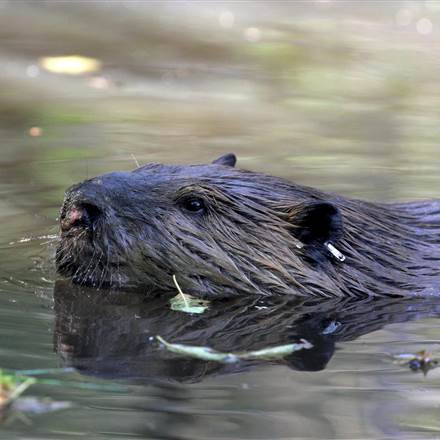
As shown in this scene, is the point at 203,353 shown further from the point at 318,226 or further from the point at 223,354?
the point at 318,226

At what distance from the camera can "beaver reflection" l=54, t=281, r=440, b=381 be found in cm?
503

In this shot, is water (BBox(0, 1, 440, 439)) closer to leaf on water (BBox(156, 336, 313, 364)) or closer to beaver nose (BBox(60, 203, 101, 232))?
leaf on water (BBox(156, 336, 313, 364))

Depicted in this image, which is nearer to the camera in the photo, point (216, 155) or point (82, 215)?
point (82, 215)

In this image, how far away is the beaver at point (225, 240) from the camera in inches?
239

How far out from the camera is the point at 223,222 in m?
6.27

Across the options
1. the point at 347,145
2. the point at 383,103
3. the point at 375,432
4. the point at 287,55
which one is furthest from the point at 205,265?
the point at 287,55

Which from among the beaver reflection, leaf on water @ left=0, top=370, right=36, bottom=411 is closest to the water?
the beaver reflection

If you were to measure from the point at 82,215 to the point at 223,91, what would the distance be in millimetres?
5617

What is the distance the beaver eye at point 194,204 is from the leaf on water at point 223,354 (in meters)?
1.06

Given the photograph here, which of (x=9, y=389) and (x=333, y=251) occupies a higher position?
(x=9, y=389)

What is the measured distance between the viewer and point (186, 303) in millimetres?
5977

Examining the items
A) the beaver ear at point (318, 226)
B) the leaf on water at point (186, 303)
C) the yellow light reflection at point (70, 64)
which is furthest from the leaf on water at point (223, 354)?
the yellow light reflection at point (70, 64)

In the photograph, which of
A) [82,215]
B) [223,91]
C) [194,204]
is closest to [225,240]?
[194,204]

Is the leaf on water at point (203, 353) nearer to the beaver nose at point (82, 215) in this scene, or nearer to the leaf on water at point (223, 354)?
the leaf on water at point (223, 354)
